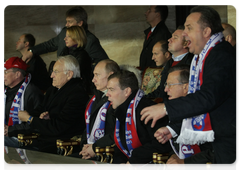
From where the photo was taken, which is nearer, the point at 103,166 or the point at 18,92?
the point at 103,166

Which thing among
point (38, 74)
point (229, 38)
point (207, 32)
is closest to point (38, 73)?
point (38, 74)

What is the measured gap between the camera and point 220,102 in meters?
1.89

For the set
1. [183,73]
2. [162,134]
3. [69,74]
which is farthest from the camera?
[69,74]

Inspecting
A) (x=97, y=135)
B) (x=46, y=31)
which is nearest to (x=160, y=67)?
(x=97, y=135)

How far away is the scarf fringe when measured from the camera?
2.05m

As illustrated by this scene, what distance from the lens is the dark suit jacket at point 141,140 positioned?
2826mm

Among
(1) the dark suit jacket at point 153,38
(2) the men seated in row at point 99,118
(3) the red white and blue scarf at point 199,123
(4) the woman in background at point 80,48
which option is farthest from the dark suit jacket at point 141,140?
(1) the dark suit jacket at point 153,38

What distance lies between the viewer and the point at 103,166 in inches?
88.4

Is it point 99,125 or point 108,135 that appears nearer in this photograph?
point 108,135

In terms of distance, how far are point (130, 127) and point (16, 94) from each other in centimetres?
238

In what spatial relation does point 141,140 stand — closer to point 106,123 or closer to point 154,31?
point 106,123

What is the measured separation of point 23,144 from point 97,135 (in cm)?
90

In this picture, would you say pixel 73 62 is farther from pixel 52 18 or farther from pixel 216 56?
pixel 52 18

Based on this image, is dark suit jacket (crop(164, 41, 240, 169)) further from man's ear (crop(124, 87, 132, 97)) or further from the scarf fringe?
man's ear (crop(124, 87, 132, 97))
